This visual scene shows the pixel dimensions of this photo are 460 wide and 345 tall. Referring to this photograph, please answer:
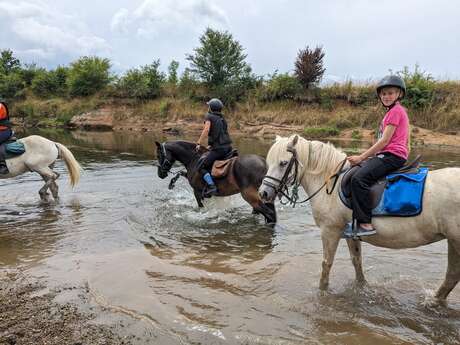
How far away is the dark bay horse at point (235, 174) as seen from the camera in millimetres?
7872

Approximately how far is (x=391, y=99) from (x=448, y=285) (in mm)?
2363

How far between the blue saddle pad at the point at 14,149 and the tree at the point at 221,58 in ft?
71.7

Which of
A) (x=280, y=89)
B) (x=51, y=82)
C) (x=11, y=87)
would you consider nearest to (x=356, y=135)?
(x=280, y=89)

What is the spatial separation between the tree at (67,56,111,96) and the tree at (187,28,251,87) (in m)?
10.3

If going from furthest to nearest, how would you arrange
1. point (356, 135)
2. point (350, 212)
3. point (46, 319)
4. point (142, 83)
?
point (142, 83)
point (356, 135)
point (350, 212)
point (46, 319)

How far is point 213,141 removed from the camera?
8.31 meters

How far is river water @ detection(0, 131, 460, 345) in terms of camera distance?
413 cm

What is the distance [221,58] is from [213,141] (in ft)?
75.1

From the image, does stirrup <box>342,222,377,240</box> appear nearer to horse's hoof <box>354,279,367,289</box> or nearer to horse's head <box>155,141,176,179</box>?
horse's hoof <box>354,279,367,289</box>

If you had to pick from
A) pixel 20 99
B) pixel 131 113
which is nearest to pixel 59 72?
pixel 20 99

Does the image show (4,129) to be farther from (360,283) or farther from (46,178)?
(360,283)

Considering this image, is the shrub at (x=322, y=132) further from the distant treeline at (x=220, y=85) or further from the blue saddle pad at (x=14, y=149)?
the blue saddle pad at (x=14, y=149)

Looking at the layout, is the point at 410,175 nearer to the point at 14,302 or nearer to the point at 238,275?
the point at 238,275

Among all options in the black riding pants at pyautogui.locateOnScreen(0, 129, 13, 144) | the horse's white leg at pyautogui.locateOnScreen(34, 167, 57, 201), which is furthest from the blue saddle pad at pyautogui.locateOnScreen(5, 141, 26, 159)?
the horse's white leg at pyautogui.locateOnScreen(34, 167, 57, 201)
